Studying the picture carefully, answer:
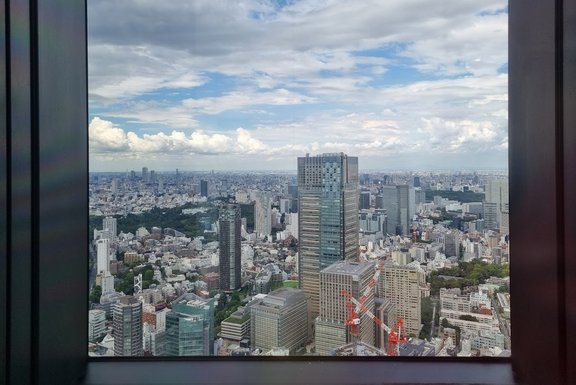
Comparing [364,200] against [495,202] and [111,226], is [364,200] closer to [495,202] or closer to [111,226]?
[495,202]

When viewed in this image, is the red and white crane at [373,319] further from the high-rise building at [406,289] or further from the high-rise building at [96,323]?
the high-rise building at [96,323]
